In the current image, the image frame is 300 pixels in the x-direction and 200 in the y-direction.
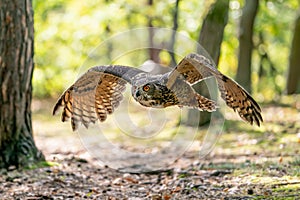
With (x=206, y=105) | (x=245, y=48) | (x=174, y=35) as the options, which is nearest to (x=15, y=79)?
(x=206, y=105)

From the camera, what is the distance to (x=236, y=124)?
32.3 ft

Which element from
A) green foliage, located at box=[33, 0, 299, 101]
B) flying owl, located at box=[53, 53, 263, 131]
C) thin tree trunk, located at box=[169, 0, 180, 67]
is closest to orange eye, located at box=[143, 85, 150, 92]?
flying owl, located at box=[53, 53, 263, 131]

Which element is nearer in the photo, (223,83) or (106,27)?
(223,83)

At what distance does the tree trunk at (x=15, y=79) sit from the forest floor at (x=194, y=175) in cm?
28

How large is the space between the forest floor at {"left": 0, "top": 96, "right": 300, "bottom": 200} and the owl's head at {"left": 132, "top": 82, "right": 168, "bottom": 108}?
0.98 metres

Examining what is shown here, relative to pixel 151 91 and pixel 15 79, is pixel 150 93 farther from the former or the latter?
pixel 15 79

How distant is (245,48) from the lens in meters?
12.6

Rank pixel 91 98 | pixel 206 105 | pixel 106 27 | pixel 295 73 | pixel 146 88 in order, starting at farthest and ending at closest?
pixel 106 27 → pixel 295 73 → pixel 91 98 → pixel 206 105 → pixel 146 88

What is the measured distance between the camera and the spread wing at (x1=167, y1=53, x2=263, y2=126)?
473 cm

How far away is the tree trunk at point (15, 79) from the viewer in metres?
6.40

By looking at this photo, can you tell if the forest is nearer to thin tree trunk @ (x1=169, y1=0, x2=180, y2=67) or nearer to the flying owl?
thin tree trunk @ (x1=169, y1=0, x2=180, y2=67)

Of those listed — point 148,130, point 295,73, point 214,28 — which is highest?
point 214,28

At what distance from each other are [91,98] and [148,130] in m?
4.77

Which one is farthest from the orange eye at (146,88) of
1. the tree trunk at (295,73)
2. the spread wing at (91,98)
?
the tree trunk at (295,73)
